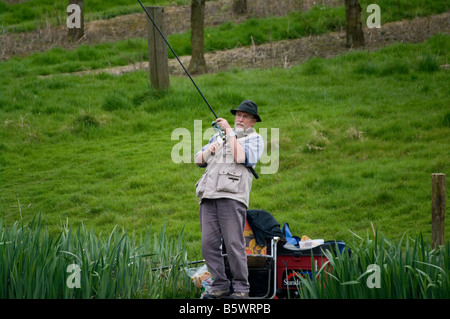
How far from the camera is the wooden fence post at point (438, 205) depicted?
5.36 m

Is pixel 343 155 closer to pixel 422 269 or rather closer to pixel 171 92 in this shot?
pixel 171 92

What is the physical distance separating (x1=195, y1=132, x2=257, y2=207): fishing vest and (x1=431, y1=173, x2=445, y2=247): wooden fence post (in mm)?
1543

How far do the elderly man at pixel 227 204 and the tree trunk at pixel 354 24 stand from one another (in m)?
9.66

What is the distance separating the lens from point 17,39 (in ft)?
60.9

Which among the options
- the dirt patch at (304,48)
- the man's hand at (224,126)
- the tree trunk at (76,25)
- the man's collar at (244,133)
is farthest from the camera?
the tree trunk at (76,25)

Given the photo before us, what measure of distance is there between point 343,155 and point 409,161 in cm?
102

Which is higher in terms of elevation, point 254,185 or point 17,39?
point 17,39

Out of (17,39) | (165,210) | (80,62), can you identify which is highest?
(17,39)

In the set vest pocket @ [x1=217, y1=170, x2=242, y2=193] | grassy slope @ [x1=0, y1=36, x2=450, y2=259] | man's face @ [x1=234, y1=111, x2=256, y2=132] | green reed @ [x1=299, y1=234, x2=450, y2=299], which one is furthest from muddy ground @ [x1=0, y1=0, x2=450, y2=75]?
green reed @ [x1=299, y1=234, x2=450, y2=299]

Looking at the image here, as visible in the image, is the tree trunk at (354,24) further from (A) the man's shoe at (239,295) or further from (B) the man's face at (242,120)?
(A) the man's shoe at (239,295)

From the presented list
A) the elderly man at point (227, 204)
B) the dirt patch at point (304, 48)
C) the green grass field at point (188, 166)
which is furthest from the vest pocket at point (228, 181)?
the dirt patch at point (304, 48)

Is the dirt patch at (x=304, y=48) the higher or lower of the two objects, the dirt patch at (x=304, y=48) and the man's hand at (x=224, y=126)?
the higher

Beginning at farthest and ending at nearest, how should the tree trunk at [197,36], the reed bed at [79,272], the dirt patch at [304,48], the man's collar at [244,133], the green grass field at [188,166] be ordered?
the dirt patch at [304,48] → the tree trunk at [197,36] → the man's collar at [244,133] → the green grass field at [188,166] → the reed bed at [79,272]

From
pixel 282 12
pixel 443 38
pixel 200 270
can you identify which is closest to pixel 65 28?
pixel 282 12
